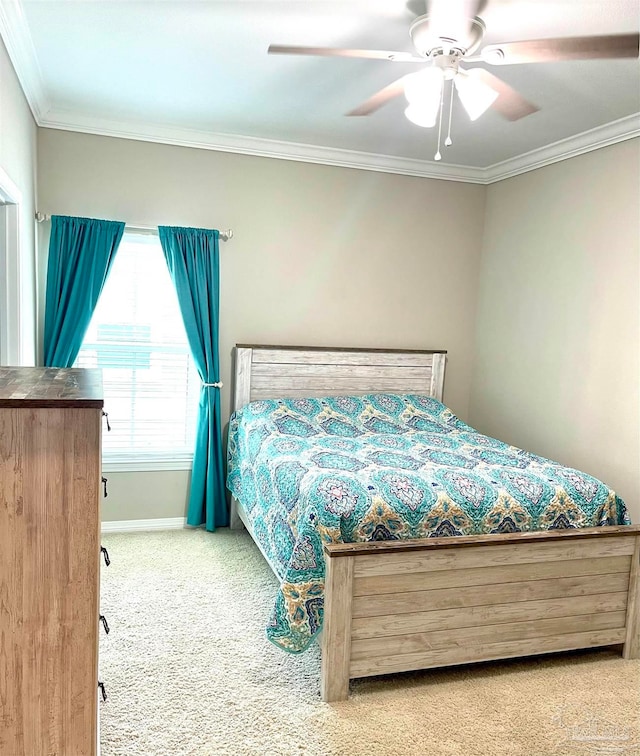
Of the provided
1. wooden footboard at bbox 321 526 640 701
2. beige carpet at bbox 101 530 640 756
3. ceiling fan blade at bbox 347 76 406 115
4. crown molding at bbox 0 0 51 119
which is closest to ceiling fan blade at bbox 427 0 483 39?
ceiling fan blade at bbox 347 76 406 115

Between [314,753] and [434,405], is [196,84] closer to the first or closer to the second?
[434,405]

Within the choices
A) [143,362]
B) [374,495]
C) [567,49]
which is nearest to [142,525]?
[143,362]

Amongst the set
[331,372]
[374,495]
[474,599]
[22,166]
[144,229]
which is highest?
[22,166]

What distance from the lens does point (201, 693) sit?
2303mm

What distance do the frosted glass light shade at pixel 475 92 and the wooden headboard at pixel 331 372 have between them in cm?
215

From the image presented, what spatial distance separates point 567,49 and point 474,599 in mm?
1985

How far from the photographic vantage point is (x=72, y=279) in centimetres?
363

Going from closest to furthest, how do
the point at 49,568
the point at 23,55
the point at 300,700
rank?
the point at 49,568 < the point at 300,700 < the point at 23,55

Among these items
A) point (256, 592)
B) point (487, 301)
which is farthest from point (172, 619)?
point (487, 301)

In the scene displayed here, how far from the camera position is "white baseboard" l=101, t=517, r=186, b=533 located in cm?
392

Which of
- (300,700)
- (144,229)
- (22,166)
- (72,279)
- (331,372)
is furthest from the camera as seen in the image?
(331,372)

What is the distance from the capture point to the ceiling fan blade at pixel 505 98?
7.28 ft

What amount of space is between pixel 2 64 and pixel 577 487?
2.97 m

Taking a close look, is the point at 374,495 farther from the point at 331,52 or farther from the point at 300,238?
the point at 300,238
